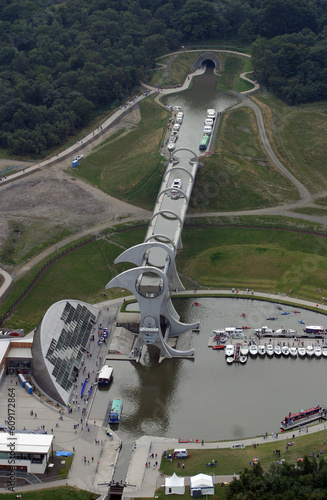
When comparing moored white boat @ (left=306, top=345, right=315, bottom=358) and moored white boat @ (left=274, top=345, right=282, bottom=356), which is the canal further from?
moored white boat @ (left=306, top=345, right=315, bottom=358)

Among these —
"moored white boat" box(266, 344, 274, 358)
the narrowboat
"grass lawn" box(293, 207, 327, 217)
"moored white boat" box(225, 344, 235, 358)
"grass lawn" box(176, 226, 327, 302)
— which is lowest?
the narrowboat

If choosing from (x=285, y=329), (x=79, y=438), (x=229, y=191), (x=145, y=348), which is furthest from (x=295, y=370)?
(x=229, y=191)

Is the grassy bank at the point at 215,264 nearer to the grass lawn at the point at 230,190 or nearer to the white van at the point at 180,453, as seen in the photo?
the grass lawn at the point at 230,190

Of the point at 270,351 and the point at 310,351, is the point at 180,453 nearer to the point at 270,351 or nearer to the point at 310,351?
the point at 270,351

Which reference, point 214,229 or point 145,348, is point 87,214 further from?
point 145,348

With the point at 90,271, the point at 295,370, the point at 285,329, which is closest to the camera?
the point at 295,370

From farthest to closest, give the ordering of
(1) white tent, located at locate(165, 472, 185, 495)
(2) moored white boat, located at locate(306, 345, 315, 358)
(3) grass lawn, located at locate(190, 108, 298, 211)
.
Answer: (3) grass lawn, located at locate(190, 108, 298, 211) → (2) moored white boat, located at locate(306, 345, 315, 358) → (1) white tent, located at locate(165, 472, 185, 495)

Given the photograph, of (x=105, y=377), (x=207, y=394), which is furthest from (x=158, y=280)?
(x=207, y=394)

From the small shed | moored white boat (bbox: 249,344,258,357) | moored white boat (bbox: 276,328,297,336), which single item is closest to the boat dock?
moored white boat (bbox: 249,344,258,357)
